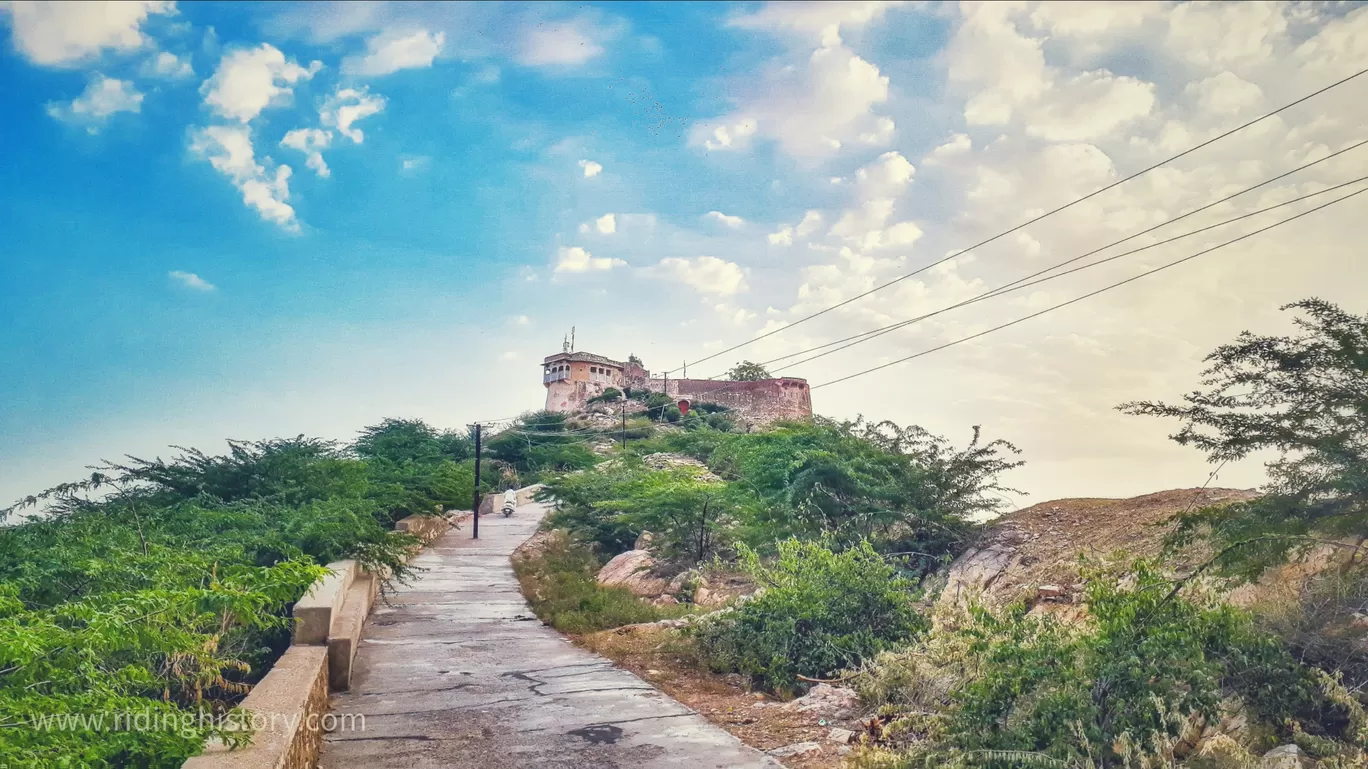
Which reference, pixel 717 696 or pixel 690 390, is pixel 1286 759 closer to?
pixel 717 696

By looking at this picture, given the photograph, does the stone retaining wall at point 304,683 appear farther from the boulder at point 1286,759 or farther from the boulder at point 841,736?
the boulder at point 1286,759

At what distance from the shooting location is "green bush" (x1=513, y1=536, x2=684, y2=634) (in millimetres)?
10586

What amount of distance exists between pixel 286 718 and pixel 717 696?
3890 millimetres

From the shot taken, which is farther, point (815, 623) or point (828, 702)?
point (815, 623)

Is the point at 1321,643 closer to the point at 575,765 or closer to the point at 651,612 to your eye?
the point at 575,765

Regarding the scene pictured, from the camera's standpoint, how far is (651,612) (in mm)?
11102

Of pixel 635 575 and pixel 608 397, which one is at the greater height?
pixel 608 397

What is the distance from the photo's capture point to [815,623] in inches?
310

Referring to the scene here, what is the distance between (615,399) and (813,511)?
58745 mm

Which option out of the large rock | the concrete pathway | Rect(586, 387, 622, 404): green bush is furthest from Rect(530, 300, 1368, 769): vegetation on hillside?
Rect(586, 387, 622, 404): green bush

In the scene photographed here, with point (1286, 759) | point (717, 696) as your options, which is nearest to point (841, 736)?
point (717, 696)

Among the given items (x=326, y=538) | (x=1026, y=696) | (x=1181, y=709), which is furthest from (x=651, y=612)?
(x=1181, y=709)

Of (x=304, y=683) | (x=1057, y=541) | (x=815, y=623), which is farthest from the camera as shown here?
(x=1057, y=541)

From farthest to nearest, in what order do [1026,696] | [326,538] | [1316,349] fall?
[326,538]
[1316,349]
[1026,696]
